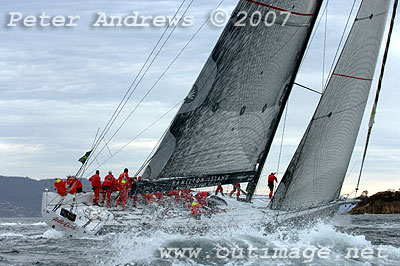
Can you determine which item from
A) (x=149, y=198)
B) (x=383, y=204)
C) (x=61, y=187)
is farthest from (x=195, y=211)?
(x=383, y=204)

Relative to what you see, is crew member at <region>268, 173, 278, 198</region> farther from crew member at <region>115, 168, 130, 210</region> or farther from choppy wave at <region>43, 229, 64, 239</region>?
choppy wave at <region>43, 229, 64, 239</region>

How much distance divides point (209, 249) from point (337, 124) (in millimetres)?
6242

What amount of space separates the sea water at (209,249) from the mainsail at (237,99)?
1.40 m

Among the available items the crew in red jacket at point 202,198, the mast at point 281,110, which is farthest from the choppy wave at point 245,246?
the crew in red jacket at point 202,198

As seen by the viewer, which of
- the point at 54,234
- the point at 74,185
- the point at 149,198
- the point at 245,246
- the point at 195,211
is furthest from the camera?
the point at 149,198

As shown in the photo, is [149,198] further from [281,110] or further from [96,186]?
[281,110]

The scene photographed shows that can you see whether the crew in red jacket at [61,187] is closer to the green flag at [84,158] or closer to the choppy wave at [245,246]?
the green flag at [84,158]

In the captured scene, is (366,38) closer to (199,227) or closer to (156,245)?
(199,227)

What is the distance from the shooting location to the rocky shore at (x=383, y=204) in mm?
75625

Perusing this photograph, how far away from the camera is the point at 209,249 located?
43.9 ft

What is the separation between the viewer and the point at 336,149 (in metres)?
17.2

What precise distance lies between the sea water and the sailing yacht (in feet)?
1.47

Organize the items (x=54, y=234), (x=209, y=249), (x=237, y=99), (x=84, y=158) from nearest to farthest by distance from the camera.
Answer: (x=209, y=249) → (x=237, y=99) → (x=54, y=234) → (x=84, y=158)

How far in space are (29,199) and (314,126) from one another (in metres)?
165
